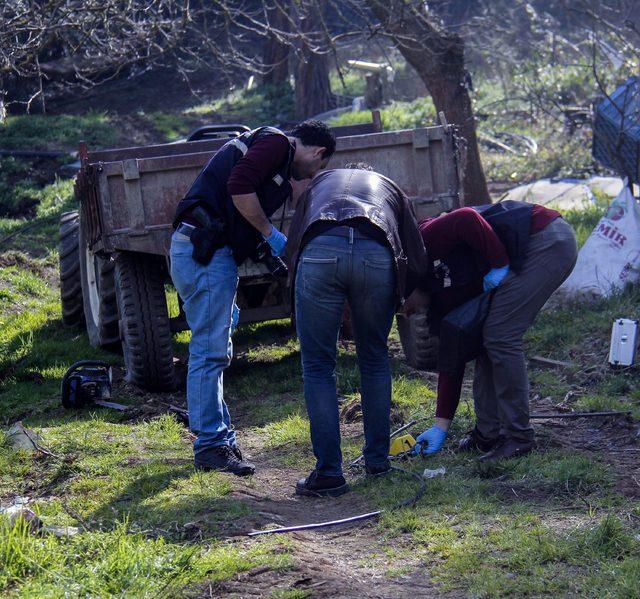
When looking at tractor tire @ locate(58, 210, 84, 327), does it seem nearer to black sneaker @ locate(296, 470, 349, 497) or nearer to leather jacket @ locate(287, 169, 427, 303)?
leather jacket @ locate(287, 169, 427, 303)

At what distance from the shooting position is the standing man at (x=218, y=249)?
5.09 meters

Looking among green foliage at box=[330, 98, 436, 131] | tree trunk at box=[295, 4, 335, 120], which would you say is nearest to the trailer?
green foliage at box=[330, 98, 436, 131]

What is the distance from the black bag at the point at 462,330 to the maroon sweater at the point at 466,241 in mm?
51

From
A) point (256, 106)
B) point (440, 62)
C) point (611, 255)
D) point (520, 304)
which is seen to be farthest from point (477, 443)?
point (256, 106)

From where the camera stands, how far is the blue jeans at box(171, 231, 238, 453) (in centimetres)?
517

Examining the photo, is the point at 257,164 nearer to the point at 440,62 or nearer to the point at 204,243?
the point at 204,243

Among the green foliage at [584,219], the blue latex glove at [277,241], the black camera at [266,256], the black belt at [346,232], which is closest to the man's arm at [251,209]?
the blue latex glove at [277,241]

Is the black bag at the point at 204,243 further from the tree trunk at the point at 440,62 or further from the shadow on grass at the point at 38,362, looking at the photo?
the tree trunk at the point at 440,62

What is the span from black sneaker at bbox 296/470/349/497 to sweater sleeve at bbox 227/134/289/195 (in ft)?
4.77

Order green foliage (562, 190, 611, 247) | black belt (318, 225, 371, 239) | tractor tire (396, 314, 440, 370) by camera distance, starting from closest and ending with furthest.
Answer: black belt (318, 225, 371, 239) < tractor tire (396, 314, 440, 370) < green foliage (562, 190, 611, 247)

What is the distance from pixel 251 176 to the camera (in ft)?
16.3

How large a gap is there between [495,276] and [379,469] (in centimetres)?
112

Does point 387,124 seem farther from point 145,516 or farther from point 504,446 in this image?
point 145,516

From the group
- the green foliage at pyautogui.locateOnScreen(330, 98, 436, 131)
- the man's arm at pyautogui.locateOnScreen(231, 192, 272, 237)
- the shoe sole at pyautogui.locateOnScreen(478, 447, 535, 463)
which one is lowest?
the shoe sole at pyautogui.locateOnScreen(478, 447, 535, 463)
